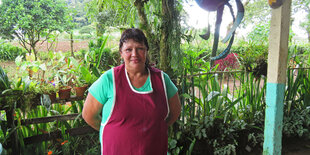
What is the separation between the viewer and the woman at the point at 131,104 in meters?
0.90

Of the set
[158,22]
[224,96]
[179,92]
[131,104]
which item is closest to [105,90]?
[131,104]

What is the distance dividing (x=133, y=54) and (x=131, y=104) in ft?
0.76

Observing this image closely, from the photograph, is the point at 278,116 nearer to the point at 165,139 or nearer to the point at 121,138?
the point at 165,139

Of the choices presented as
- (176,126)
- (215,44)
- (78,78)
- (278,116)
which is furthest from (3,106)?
(278,116)

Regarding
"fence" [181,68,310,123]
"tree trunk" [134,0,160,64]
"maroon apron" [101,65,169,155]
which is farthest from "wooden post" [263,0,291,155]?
"tree trunk" [134,0,160,64]

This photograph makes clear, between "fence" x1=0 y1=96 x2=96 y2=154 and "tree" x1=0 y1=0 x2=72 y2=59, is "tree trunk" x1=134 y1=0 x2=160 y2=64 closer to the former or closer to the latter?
"fence" x1=0 y1=96 x2=96 y2=154

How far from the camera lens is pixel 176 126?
6.85 feet

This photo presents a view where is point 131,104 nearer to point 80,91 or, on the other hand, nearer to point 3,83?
point 80,91

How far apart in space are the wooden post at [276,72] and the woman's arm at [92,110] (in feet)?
2.80

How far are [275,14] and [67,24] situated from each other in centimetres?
695

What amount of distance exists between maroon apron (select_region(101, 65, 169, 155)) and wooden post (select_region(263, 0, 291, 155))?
577 mm

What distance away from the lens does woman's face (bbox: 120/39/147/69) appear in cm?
93

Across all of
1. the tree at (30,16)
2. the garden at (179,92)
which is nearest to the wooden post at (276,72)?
the garden at (179,92)

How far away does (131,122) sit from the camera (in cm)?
90
